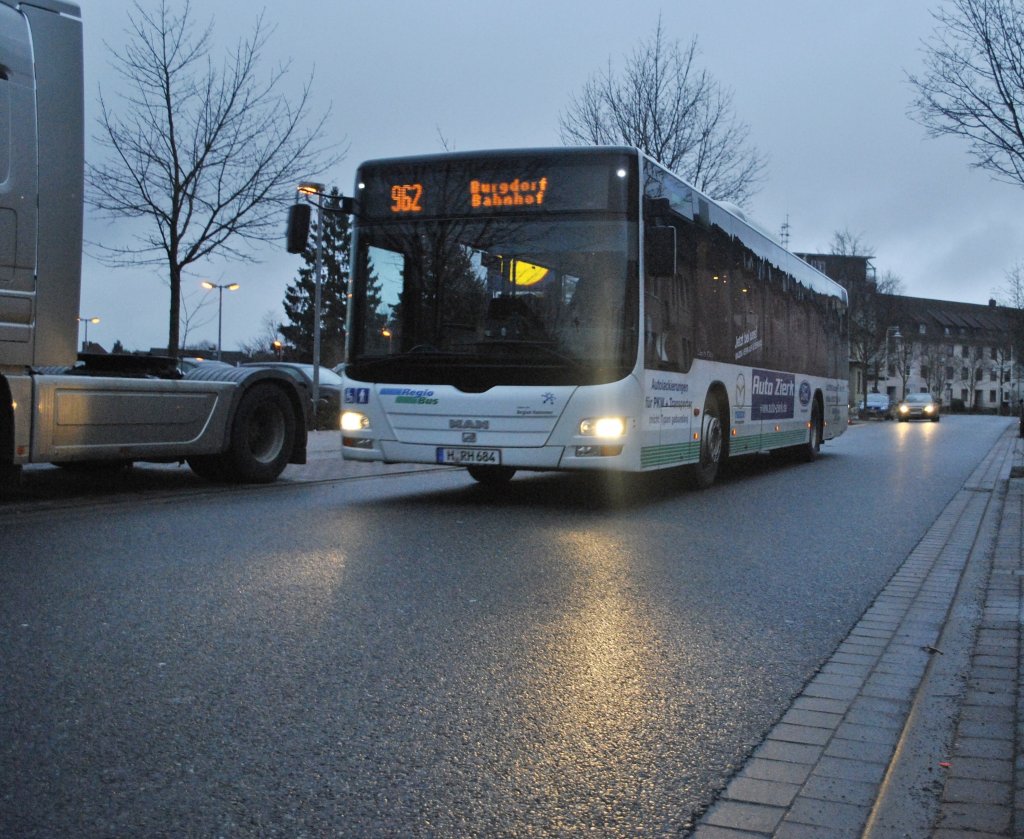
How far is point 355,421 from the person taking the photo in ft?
34.1

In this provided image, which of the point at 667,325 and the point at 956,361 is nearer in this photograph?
the point at 667,325

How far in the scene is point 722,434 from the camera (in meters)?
13.0

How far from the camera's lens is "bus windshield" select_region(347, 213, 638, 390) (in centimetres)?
972

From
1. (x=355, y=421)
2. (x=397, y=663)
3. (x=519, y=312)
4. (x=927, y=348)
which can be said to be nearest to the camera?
(x=397, y=663)

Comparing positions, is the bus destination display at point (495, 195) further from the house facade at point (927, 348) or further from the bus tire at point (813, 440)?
the house facade at point (927, 348)

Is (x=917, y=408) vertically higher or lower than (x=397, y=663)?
higher

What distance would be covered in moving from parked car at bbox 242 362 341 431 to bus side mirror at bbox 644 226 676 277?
49.1 ft

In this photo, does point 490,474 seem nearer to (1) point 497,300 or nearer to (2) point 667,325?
(2) point 667,325

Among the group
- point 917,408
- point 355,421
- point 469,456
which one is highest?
point 917,408

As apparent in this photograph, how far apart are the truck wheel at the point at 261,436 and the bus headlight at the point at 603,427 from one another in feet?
12.8

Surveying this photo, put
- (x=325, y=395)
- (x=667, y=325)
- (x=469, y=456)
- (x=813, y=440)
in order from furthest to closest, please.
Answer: (x=325, y=395) → (x=813, y=440) → (x=667, y=325) → (x=469, y=456)

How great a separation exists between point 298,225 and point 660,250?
3238mm

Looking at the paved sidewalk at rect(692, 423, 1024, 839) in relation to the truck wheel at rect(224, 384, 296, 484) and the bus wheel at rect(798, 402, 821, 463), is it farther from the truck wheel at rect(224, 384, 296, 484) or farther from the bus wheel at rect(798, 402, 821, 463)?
the bus wheel at rect(798, 402, 821, 463)

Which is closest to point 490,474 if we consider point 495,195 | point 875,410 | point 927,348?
point 495,195
